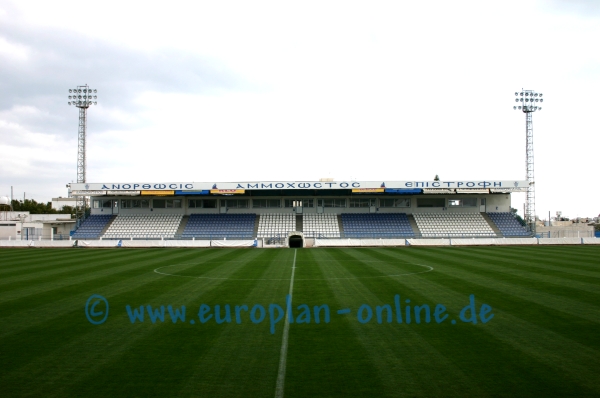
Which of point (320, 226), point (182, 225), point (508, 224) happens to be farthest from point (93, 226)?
point (508, 224)

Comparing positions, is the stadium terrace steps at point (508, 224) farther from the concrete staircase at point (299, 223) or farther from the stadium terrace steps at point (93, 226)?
the stadium terrace steps at point (93, 226)

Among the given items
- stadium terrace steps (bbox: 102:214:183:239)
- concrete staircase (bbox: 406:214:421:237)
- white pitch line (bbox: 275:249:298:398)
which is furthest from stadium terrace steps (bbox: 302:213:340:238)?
white pitch line (bbox: 275:249:298:398)

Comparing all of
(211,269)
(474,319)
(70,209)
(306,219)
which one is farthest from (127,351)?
(70,209)

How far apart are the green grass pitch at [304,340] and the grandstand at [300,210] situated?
2994 cm

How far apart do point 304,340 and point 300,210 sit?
146ft

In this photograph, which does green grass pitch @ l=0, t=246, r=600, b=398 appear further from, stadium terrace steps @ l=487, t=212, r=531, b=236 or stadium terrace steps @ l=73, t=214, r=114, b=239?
stadium terrace steps @ l=73, t=214, r=114, b=239

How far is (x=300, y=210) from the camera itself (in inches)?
2092

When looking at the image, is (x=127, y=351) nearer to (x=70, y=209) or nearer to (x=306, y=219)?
(x=306, y=219)

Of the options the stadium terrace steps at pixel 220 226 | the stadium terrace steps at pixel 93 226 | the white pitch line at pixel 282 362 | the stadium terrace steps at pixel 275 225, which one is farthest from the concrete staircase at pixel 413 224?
the white pitch line at pixel 282 362

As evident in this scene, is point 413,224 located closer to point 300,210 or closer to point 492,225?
point 492,225

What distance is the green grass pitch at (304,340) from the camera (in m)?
6.50

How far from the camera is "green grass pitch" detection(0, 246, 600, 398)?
650cm

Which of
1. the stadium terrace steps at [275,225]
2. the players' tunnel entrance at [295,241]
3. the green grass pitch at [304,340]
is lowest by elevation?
the players' tunnel entrance at [295,241]

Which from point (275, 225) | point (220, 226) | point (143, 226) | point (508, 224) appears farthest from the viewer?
point (143, 226)
